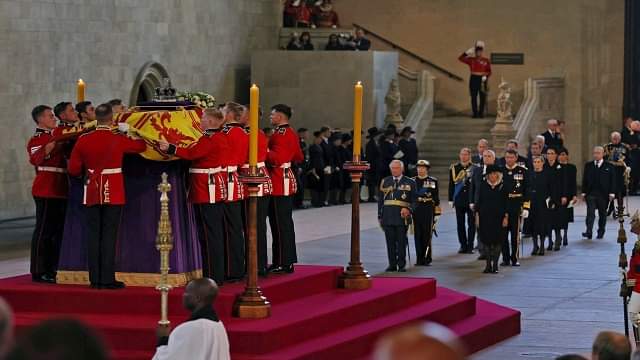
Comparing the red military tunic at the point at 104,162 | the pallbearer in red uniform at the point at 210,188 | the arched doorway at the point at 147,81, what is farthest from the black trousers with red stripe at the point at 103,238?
the arched doorway at the point at 147,81

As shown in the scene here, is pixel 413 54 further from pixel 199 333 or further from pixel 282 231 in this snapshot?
pixel 199 333

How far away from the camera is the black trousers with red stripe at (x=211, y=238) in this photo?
428 inches

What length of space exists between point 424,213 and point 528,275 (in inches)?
61.5

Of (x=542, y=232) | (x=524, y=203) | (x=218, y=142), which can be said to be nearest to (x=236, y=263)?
(x=218, y=142)

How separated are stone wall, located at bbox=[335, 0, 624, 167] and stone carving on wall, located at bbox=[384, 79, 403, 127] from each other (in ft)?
13.3

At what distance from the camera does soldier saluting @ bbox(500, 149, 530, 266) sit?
687 inches

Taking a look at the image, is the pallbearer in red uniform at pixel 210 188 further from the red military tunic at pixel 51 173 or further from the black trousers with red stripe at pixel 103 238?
the red military tunic at pixel 51 173

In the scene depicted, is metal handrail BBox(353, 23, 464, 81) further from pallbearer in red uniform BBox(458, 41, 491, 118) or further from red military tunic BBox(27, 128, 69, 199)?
red military tunic BBox(27, 128, 69, 199)

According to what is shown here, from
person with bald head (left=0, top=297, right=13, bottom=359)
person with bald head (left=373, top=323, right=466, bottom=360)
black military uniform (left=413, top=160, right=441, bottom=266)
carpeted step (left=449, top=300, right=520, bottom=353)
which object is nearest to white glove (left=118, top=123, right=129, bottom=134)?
carpeted step (left=449, top=300, right=520, bottom=353)

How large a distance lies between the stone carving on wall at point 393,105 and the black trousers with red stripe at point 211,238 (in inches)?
771

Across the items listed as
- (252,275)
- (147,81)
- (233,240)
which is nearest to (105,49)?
(147,81)

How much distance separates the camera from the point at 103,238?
10617mm

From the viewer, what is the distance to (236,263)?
11156mm

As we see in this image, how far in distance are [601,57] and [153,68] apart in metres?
12.3
